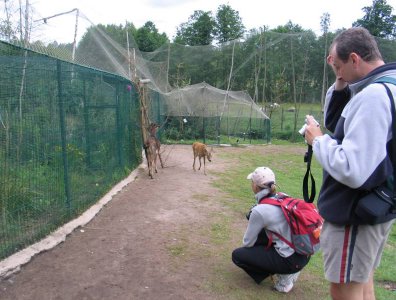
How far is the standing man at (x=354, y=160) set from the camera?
1874 mm

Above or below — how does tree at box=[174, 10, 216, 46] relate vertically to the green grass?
above

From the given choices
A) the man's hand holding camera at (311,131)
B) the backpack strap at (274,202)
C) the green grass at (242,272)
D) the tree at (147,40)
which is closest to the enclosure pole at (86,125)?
the green grass at (242,272)

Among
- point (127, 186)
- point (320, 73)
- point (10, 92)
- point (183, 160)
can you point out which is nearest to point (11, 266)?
point (10, 92)

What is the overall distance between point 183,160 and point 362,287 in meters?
9.82

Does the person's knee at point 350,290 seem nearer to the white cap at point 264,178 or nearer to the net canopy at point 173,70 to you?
the white cap at point 264,178

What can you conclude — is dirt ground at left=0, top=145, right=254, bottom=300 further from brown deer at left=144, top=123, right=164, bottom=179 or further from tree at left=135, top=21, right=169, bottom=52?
tree at left=135, top=21, right=169, bottom=52

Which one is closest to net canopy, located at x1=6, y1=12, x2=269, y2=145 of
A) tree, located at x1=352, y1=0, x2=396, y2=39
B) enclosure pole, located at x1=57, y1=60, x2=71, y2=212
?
enclosure pole, located at x1=57, y1=60, x2=71, y2=212

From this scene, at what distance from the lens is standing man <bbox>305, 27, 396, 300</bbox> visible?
6.15 feet

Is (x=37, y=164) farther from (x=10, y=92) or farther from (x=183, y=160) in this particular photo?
(x=183, y=160)

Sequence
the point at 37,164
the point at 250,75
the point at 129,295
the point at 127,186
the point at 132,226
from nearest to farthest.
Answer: the point at 129,295 < the point at 37,164 < the point at 132,226 < the point at 127,186 < the point at 250,75

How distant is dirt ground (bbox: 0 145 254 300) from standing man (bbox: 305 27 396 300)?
5.77 ft

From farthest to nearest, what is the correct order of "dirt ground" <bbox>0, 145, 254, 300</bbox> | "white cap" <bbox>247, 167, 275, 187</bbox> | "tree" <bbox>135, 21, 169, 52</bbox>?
"tree" <bbox>135, 21, 169, 52</bbox> < "white cap" <bbox>247, 167, 275, 187</bbox> < "dirt ground" <bbox>0, 145, 254, 300</bbox>

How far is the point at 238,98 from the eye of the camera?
18.3 metres

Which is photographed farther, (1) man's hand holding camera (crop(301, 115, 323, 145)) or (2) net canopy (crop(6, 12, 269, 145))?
(2) net canopy (crop(6, 12, 269, 145))
